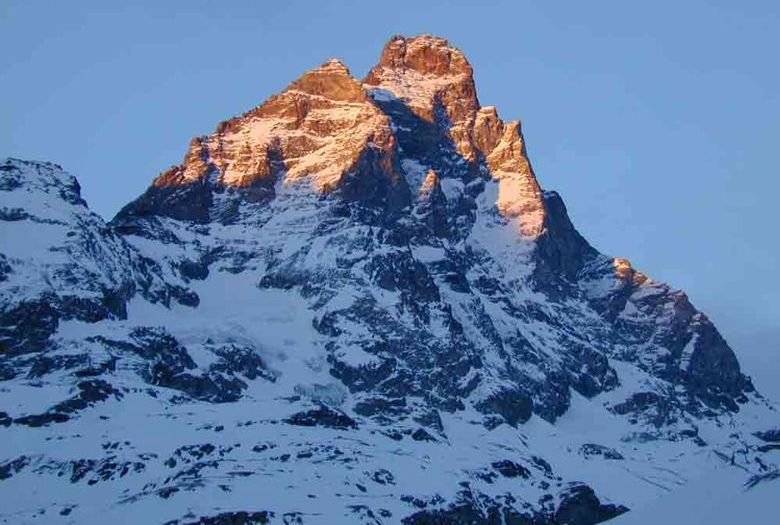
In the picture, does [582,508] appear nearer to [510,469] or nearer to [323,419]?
[510,469]

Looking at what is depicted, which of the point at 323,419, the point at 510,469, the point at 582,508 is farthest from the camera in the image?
the point at 510,469

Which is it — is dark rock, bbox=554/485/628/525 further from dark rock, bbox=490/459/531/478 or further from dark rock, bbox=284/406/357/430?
dark rock, bbox=284/406/357/430

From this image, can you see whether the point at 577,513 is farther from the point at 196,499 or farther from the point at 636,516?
the point at 636,516

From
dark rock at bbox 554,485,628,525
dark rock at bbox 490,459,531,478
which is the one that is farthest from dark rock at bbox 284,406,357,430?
dark rock at bbox 554,485,628,525

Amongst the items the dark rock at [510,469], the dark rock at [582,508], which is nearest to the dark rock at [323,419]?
the dark rock at [510,469]

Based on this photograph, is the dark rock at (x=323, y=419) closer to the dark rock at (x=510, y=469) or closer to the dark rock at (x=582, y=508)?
the dark rock at (x=510, y=469)

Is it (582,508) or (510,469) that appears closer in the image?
(582,508)

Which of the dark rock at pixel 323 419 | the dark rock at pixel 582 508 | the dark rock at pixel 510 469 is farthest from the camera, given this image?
the dark rock at pixel 510 469

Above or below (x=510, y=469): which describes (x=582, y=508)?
below

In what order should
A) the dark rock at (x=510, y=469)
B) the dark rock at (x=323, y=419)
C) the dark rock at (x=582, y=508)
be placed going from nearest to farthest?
the dark rock at (x=323, y=419) < the dark rock at (x=582, y=508) < the dark rock at (x=510, y=469)

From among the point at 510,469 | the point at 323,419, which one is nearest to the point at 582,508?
the point at 510,469

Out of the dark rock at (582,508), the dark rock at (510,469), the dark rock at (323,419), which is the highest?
the dark rock at (323,419)

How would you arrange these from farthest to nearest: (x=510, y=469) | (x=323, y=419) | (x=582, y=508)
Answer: (x=510, y=469) < (x=582, y=508) < (x=323, y=419)

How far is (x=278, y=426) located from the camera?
176625 millimetres
